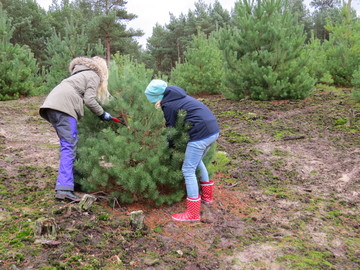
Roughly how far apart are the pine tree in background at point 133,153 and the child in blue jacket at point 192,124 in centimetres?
10

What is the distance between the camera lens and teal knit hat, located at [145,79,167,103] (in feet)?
9.95

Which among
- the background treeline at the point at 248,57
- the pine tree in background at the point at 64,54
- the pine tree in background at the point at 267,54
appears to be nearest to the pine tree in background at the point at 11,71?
the background treeline at the point at 248,57

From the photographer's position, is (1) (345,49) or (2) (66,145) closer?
(2) (66,145)

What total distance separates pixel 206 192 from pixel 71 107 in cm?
177

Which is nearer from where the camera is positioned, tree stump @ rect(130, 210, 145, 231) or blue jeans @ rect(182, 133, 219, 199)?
tree stump @ rect(130, 210, 145, 231)

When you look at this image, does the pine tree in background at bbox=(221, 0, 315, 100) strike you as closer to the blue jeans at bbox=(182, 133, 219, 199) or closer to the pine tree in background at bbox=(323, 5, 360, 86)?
the pine tree in background at bbox=(323, 5, 360, 86)

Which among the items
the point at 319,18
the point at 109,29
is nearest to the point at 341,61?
the point at 109,29

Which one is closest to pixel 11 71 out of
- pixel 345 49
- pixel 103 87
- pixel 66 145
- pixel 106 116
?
pixel 103 87

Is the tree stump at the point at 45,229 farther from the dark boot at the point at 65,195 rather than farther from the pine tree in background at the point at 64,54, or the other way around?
the pine tree in background at the point at 64,54

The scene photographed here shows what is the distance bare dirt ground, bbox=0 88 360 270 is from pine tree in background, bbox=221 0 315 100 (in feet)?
9.07

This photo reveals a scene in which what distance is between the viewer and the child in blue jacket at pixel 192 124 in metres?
3.07

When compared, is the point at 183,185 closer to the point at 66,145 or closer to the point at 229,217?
the point at 229,217

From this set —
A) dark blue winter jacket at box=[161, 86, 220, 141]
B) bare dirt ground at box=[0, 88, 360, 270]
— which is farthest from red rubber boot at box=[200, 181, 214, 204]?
dark blue winter jacket at box=[161, 86, 220, 141]

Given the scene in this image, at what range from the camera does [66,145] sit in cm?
328
